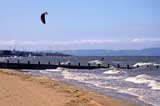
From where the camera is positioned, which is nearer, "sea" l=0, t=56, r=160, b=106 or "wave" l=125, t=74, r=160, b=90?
"sea" l=0, t=56, r=160, b=106

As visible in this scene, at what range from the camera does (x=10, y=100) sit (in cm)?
1432

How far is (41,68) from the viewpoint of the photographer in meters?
67.5

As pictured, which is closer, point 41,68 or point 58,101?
point 58,101

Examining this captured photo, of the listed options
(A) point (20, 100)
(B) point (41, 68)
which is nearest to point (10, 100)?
(A) point (20, 100)

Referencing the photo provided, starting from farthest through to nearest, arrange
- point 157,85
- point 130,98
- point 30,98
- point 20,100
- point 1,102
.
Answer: point 157,85 → point 130,98 → point 30,98 → point 20,100 → point 1,102

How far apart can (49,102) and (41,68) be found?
174ft

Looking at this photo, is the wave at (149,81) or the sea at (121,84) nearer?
the sea at (121,84)

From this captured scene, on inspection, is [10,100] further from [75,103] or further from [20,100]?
[75,103]

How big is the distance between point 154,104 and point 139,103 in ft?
2.16

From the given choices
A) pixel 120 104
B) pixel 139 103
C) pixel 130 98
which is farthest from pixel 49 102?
pixel 130 98

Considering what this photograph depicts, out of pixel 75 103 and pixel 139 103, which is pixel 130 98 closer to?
pixel 139 103

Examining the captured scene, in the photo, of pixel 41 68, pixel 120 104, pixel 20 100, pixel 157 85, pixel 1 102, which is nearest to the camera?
pixel 1 102

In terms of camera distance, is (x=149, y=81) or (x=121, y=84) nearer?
(x=121, y=84)

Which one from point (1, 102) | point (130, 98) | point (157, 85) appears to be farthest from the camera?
point (157, 85)
